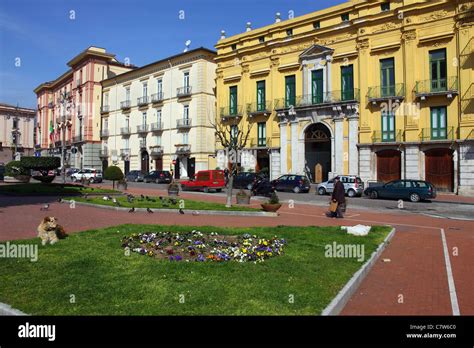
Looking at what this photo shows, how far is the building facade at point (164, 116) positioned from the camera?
4559cm

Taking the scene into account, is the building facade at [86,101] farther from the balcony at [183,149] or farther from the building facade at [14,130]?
the balcony at [183,149]

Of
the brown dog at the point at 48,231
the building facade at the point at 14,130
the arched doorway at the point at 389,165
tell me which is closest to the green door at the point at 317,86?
the arched doorway at the point at 389,165

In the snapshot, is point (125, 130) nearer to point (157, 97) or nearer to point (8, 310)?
point (157, 97)

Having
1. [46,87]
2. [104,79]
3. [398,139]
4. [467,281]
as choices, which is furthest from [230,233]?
[46,87]

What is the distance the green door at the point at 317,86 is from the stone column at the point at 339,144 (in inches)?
128

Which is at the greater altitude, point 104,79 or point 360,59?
point 104,79

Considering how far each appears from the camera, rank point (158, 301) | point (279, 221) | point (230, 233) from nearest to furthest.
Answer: point (158, 301) < point (230, 233) < point (279, 221)

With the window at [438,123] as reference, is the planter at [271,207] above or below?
below

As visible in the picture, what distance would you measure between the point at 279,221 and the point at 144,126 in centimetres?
4220

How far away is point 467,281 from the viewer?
6.87m

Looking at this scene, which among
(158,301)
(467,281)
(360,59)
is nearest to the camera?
(158,301)
